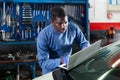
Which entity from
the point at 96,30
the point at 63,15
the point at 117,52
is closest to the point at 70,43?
the point at 63,15

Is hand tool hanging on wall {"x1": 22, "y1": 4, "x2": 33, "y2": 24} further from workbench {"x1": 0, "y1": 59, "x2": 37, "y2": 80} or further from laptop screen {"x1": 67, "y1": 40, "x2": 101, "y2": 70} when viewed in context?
laptop screen {"x1": 67, "y1": 40, "x2": 101, "y2": 70}

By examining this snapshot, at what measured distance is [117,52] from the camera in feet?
5.97

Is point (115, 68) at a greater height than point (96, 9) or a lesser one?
lesser

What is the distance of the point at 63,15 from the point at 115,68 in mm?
774

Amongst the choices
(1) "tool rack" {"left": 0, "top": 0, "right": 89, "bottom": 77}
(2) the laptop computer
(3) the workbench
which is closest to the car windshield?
(2) the laptop computer

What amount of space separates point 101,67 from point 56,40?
0.72 meters

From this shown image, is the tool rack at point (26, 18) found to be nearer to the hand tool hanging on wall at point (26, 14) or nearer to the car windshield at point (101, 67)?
the hand tool hanging on wall at point (26, 14)

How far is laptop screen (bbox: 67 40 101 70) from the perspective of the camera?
1622 mm

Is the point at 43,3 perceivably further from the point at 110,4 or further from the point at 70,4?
the point at 110,4

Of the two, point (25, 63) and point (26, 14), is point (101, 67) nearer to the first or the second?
point (25, 63)

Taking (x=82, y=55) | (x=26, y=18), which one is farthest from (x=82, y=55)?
(x=26, y=18)

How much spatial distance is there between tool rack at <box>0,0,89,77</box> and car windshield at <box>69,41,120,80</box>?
2412 mm

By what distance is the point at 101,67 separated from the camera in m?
1.65

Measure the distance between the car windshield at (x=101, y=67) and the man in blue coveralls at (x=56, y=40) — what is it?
34 cm
